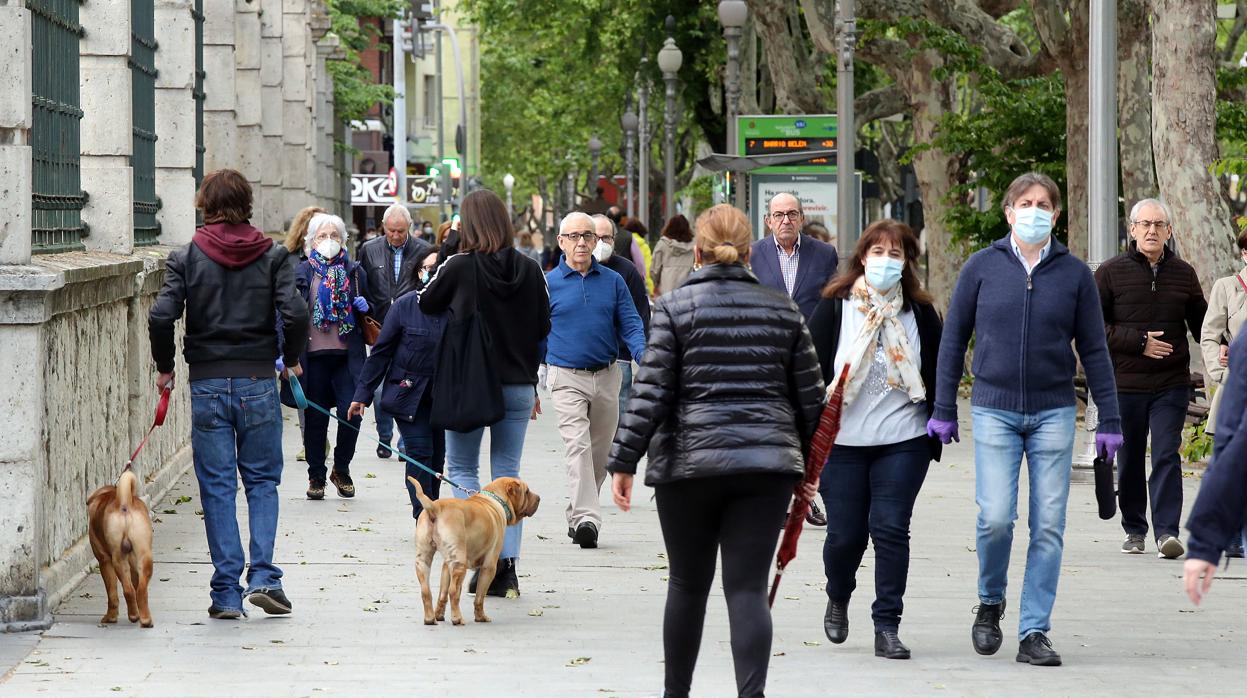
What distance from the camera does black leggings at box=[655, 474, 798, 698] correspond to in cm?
662

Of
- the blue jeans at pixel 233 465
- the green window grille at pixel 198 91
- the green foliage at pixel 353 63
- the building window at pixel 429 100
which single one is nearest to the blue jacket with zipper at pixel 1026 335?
the blue jeans at pixel 233 465

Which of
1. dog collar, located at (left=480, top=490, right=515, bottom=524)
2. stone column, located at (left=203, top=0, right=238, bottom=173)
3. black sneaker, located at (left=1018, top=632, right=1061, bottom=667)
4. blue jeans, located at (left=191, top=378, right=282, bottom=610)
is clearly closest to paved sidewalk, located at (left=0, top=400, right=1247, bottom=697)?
black sneaker, located at (left=1018, top=632, right=1061, bottom=667)

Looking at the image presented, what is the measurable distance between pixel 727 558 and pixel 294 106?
24.0 m

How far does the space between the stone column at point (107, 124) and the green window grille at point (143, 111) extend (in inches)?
8.6

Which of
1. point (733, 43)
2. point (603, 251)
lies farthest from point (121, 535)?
point (733, 43)

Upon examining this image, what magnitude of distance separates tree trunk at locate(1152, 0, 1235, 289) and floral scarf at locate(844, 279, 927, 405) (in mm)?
7738

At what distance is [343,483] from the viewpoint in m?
13.9

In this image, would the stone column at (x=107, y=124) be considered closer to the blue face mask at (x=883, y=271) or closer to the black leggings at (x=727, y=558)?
the blue face mask at (x=883, y=271)

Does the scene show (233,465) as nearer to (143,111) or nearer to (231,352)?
(231,352)

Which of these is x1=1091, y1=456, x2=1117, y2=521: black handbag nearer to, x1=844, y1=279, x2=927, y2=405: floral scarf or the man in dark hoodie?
x1=844, y1=279, x2=927, y2=405: floral scarf

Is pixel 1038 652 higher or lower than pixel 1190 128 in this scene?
lower

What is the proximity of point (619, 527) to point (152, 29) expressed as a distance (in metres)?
4.72

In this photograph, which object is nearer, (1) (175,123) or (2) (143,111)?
(2) (143,111)

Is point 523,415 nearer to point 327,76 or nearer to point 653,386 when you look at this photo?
point 653,386
